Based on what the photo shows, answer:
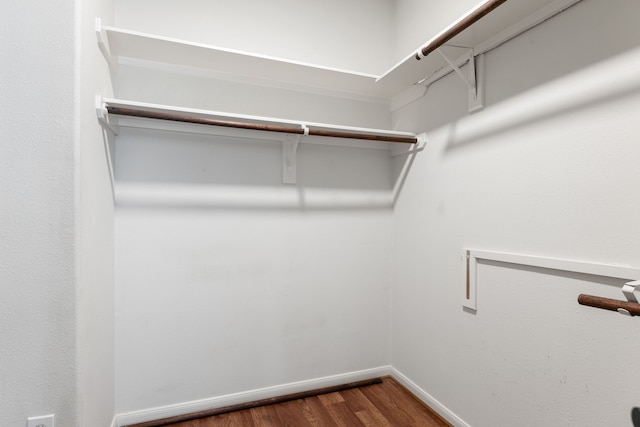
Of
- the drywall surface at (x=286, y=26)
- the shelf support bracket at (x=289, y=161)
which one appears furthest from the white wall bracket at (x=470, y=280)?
the drywall surface at (x=286, y=26)

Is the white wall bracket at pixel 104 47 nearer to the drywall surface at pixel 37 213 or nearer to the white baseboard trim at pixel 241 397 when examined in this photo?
the drywall surface at pixel 37 213

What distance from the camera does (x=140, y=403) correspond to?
1753 millimetres

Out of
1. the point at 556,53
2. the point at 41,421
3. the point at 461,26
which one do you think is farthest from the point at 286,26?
the point at 41,421

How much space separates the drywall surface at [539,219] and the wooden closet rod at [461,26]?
0.95 feet

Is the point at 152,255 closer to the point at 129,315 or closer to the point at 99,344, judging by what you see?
the point at 129,315

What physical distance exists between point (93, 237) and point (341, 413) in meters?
1.63

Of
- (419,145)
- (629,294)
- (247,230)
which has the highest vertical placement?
(419,145)

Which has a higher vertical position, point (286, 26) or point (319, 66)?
point (286, 26)

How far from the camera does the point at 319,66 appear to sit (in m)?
1.85

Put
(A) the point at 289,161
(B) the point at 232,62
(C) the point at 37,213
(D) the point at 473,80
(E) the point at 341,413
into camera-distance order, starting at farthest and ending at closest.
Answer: (A) the point at 289,161 < (E) the point at 341,413 < (B) the point at 232,62 < (D) the point at 473,80 < (C) the point at 37,213

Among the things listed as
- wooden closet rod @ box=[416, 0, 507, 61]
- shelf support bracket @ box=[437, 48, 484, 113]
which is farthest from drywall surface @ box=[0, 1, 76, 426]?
shelf support bracket @ box=[437, 48, 484, 113]

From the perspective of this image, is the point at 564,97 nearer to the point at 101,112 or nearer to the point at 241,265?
the point at 241,265

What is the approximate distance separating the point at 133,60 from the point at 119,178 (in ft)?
2.12

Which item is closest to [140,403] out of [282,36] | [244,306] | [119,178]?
[244,306]
